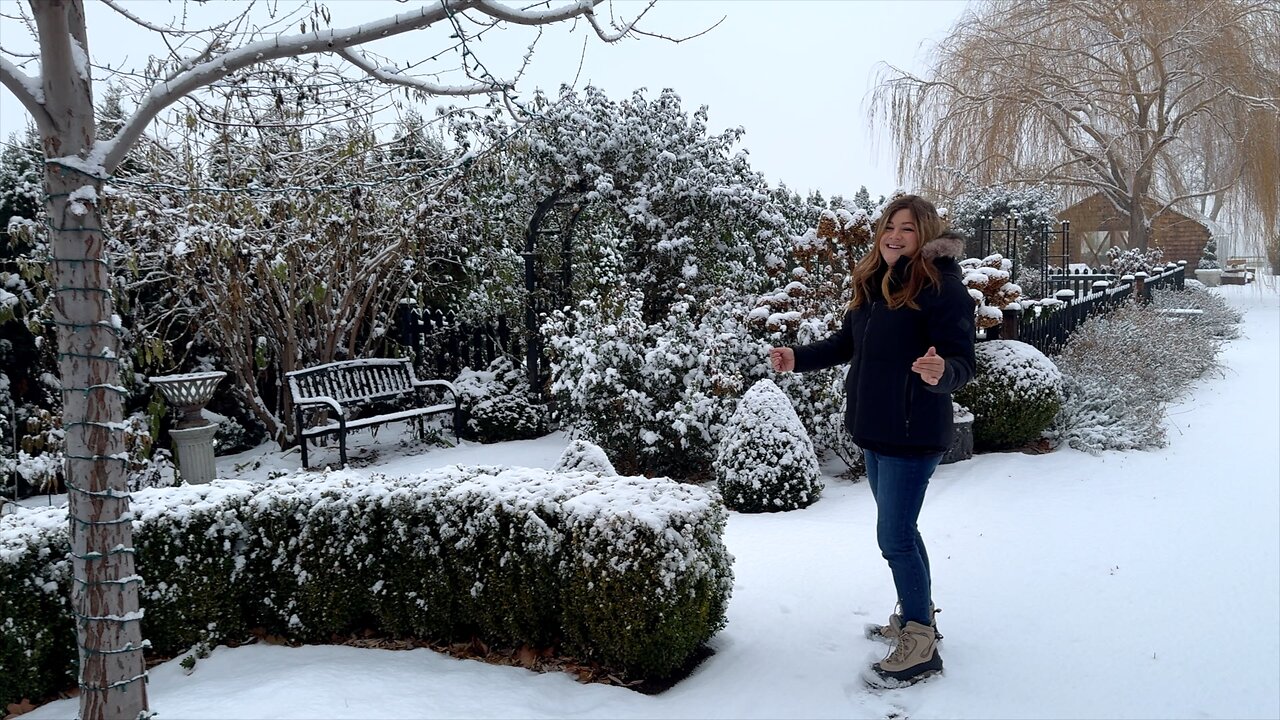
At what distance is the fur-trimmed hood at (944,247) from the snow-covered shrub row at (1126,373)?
14.6 ft

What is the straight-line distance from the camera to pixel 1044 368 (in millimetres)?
6504

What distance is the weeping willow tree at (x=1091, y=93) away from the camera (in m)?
15.2

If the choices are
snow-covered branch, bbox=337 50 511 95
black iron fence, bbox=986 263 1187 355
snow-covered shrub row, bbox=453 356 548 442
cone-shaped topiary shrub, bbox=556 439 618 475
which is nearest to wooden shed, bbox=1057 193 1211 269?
black iron fence, bbox=986 263 1187 355

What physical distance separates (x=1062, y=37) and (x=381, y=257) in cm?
1489

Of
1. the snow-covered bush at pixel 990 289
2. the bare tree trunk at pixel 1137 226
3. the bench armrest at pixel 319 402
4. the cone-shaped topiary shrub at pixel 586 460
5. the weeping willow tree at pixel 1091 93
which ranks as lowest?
the cone-shaped topiary shrub at pixel 586 460

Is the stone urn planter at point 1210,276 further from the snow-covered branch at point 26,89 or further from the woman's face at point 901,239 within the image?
the snow-covered branch at point 26,89

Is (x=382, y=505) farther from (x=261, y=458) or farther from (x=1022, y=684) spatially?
(x=261, y=458)

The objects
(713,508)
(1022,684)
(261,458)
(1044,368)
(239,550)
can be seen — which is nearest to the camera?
(1022,684)

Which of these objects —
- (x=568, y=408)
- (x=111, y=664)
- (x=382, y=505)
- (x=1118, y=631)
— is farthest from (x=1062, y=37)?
(x=111, y=664)

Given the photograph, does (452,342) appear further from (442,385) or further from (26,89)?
(26,89)

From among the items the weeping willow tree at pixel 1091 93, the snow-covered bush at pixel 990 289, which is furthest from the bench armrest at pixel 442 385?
the weeping willow tree at pixel 1091 93

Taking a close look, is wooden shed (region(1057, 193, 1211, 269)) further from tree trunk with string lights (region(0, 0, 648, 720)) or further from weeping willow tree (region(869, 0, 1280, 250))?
tree trunk with string lights (region(0, 0, 648, 720))

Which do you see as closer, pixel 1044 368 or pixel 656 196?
pixel 1044 368

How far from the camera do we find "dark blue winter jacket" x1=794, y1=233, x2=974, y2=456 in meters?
2.73
